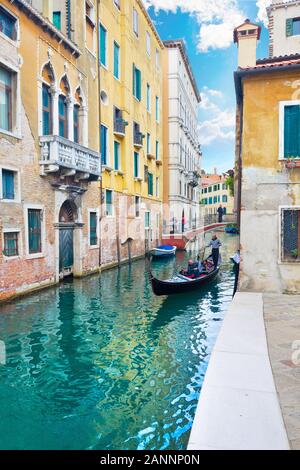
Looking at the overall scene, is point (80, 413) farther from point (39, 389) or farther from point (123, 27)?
point (123, 27)

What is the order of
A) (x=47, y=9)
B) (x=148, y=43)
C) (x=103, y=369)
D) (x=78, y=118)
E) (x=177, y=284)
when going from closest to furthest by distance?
(x=103, y=369) → (x=177, y=284) → (x=47, y=9) → (x=78, y=118) → (x=148, y=43)

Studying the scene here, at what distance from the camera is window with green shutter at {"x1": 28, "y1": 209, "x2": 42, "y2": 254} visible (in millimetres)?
10047

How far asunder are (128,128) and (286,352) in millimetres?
14549

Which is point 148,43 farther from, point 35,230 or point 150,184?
point 35,230

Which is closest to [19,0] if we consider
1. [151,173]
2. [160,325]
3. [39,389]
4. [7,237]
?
[7,237]

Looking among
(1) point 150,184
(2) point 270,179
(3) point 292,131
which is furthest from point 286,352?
(1) point 150,184

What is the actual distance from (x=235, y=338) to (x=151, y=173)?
58.8ft

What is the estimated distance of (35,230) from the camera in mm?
10312

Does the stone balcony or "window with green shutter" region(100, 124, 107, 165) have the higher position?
"window with green shutter" region(100, 124, 107, 165)

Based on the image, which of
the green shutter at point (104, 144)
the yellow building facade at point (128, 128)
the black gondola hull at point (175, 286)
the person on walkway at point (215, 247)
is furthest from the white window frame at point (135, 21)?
the black gondola hull at point (175, 286)

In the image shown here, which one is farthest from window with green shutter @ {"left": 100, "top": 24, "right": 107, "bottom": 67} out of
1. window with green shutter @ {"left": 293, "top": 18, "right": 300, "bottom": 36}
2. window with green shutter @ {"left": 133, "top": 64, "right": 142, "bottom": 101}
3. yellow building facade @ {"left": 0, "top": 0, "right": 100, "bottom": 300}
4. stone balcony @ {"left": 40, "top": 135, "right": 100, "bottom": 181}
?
window with green shutter @ {"left": 293, "top": 18, "right": 300, "bottom": 36}

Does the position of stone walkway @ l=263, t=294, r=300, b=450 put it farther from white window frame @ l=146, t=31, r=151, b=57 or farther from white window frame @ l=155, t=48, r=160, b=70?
white window frame @ l=155, t=48, r=160, b=70

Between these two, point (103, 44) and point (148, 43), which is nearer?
point (103, 44)

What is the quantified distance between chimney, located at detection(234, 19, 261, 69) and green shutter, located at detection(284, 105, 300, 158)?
367cm
